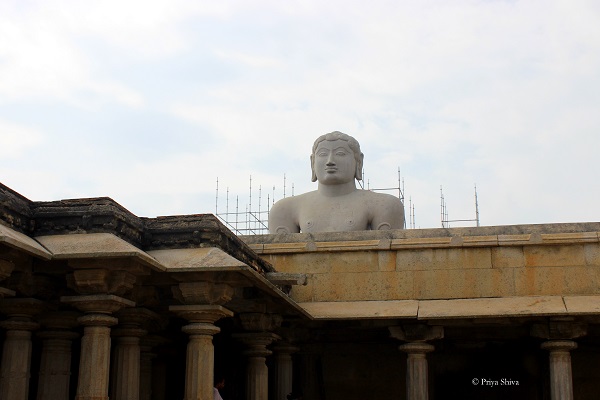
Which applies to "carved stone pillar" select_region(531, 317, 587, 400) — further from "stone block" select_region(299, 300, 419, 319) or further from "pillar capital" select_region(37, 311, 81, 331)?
"pillar capital" select_region(37, 311, 81, 331)

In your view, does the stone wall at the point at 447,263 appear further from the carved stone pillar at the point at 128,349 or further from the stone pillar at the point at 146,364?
the carved stone pillar at the point at 128,349

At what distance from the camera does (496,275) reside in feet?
48.1

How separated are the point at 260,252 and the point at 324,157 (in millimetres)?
4280

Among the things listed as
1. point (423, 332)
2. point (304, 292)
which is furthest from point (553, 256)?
point (304, 292)

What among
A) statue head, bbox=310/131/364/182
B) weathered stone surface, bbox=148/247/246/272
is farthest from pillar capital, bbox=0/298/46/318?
statue head, bbox=310/131/364/182

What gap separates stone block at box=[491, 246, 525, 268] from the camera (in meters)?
14.7

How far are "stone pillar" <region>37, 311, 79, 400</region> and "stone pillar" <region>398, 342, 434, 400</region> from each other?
5.45m

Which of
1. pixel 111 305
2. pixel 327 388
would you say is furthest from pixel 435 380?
pixel 111 305

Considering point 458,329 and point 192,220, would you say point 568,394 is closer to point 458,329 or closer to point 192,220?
point 458,329

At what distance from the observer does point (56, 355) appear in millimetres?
11250

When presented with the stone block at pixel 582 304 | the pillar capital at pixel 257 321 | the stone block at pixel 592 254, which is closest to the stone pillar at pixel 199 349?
the pillar capital at pixel 257 321

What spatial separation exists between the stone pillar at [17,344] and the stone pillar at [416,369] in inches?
244

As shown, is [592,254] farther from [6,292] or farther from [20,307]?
[6,292]

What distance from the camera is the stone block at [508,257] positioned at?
48.1 ft
